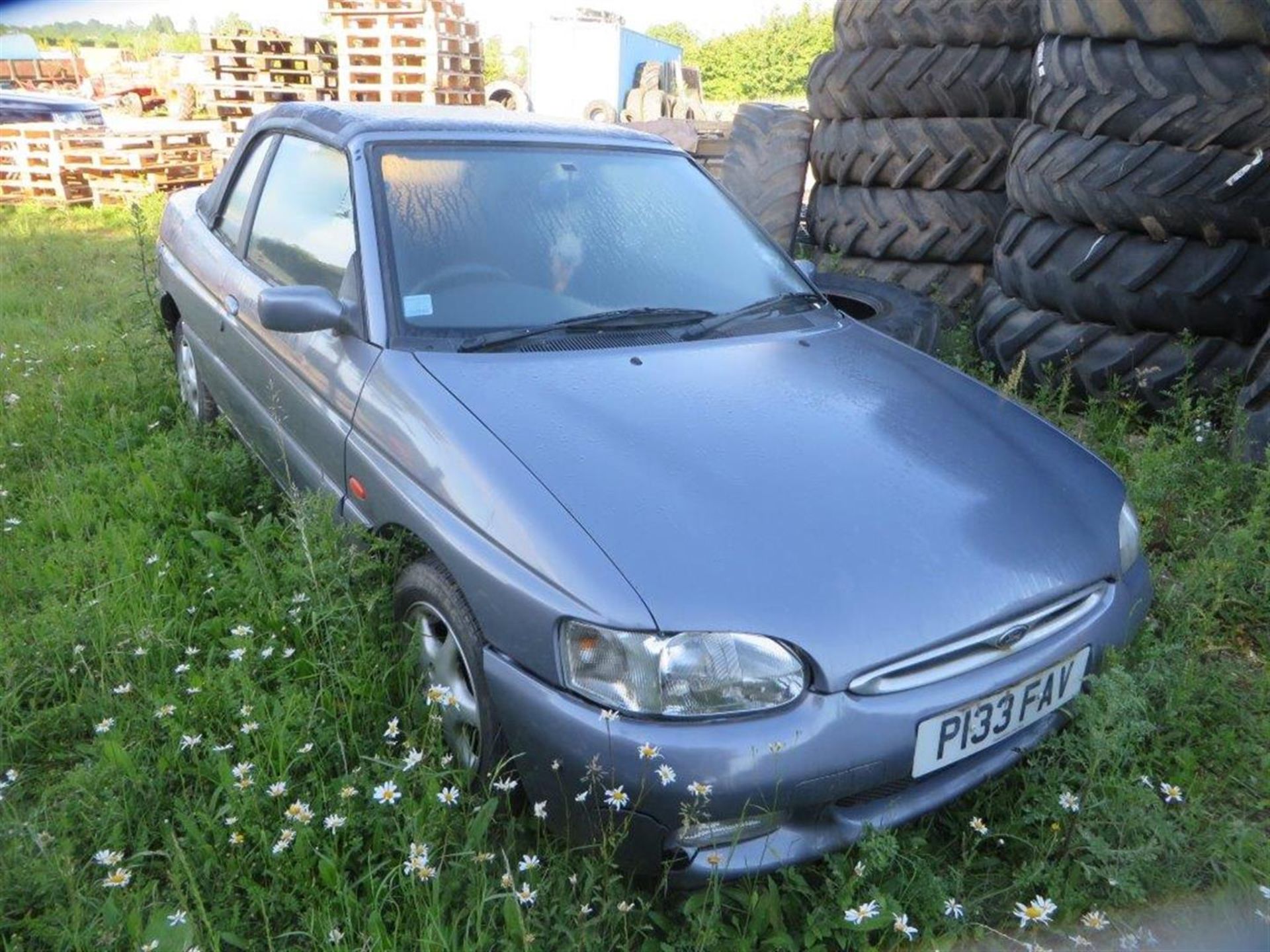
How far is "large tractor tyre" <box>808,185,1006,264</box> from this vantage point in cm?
519

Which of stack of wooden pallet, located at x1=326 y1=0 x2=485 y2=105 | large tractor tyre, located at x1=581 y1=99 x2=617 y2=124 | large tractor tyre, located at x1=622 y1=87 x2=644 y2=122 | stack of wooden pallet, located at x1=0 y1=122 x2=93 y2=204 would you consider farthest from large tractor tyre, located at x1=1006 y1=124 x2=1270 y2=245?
large tractor tyre, located at x1=581 y1=99 x2=617 y2=124

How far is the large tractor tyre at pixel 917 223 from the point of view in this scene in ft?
17.0

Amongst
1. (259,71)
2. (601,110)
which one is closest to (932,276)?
(259,71)

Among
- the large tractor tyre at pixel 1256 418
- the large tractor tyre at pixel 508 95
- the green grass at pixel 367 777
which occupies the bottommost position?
the large tractor tyre at pixel 508 95

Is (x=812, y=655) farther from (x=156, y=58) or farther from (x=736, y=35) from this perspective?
(x=736, y=35)

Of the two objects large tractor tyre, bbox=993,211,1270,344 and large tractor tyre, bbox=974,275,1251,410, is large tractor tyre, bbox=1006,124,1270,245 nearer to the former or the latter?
large tractor tyre, bbox=993,211,1270,344

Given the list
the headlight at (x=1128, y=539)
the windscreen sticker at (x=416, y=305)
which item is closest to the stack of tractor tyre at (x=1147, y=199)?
the headlight at (x=1128, y=539)

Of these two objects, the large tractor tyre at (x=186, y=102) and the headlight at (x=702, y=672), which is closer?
the headlight at (x=702, y=672)

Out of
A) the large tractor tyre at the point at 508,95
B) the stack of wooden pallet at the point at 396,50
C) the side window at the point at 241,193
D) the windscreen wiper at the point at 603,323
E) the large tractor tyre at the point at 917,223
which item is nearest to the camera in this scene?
the windscreen wiper at the point at 603,323

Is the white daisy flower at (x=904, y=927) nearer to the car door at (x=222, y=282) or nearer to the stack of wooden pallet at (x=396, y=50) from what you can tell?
the car door at (x=222, y=282)

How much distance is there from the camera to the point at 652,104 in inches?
719

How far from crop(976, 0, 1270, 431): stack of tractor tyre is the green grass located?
24.2 inches

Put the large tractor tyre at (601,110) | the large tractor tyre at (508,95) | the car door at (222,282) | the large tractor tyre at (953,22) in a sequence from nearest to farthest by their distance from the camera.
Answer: the car door at (222,282)
the large tractor tyre at (953,22)
the large tractor tyre at (601,110)
the large tractor tyre at (508,95)

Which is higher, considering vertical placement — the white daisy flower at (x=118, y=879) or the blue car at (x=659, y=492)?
the blue car at (x=659, y=492)
